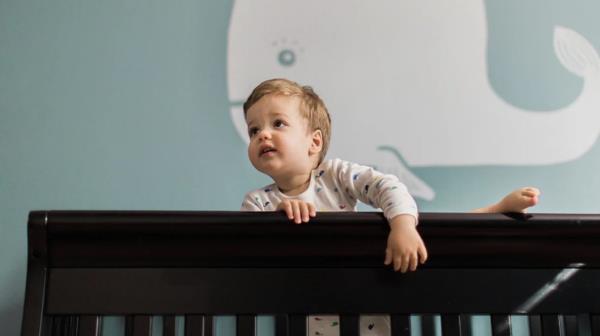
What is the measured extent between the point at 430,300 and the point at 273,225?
0.21m

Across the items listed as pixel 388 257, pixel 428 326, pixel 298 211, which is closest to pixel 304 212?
pixel 298 211

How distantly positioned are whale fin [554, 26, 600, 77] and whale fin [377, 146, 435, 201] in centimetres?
43

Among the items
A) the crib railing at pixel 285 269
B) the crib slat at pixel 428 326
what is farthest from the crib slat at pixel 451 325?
the crib slat at pixel 428 326

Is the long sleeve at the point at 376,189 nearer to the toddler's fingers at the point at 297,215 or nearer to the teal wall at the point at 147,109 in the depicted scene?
the toddler's fingers at the point at 297,215

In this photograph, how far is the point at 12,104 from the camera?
1.27 metres

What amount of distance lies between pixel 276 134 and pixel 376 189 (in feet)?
0.55

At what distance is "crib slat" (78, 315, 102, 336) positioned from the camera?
0.69 meters

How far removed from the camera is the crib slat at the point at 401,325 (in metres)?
0.70

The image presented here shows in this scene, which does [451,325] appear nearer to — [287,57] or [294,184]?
[294,184]

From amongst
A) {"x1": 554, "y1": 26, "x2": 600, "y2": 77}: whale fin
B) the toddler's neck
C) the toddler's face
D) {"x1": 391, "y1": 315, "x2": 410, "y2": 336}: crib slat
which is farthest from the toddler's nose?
{"x1": 554, "y1": 26, "x2": 600, "y2": 77}: whale fin

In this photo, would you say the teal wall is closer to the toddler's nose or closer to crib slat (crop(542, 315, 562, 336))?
the toddler's nose

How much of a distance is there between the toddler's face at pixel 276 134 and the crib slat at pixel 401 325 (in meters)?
0.30

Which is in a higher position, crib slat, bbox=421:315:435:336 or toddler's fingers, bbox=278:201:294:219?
toddler's fingers, bbox=278:201:294:219

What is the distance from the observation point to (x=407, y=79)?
1.30m
